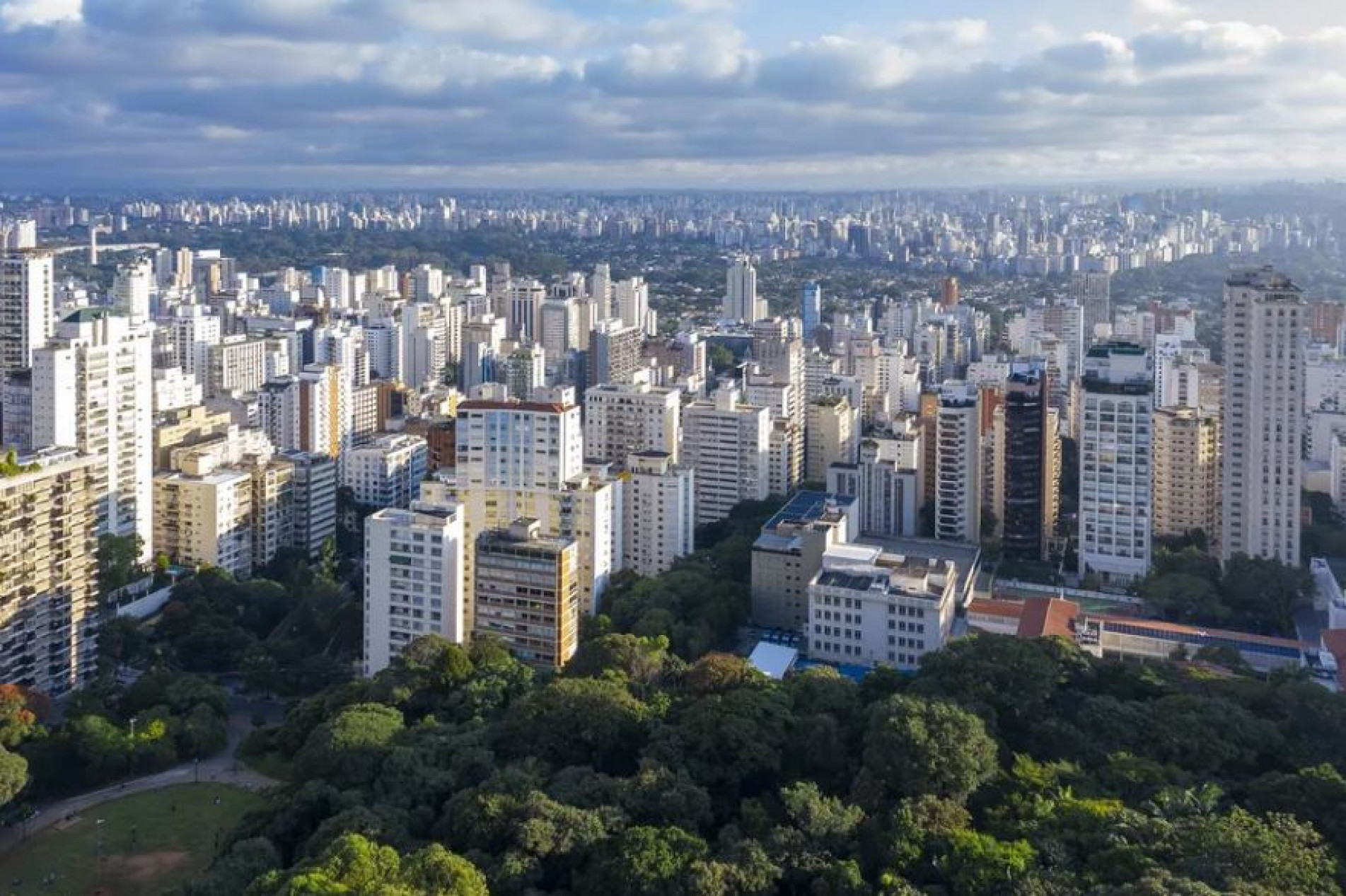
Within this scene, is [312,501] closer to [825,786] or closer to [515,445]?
[515,445]

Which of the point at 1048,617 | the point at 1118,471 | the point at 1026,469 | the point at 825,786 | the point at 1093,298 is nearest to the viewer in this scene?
the point at 825,786

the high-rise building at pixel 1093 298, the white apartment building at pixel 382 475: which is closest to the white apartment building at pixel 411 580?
the white apartment building at pixel 382 475

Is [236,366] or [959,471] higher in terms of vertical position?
[236,366]

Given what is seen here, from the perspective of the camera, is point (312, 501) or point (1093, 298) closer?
point (312, 501)

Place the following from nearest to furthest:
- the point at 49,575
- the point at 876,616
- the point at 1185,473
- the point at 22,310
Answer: the point at 49,575
the point at 876,616
the point at 1185,473
the point at 22,310

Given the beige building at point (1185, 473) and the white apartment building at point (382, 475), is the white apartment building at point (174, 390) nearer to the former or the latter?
the white apartment building at point (382, 475)

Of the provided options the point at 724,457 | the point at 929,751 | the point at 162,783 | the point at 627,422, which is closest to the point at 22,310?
the point at 627,422

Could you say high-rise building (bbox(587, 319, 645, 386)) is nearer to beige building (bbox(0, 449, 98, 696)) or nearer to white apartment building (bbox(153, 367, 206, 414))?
white apartment building (bbox(153, 367, 206, 414))

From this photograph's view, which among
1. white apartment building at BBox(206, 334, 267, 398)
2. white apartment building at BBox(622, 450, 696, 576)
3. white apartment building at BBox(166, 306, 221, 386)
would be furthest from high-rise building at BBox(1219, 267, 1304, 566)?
white apartment building at BBox(166, 306, 221, 386)
